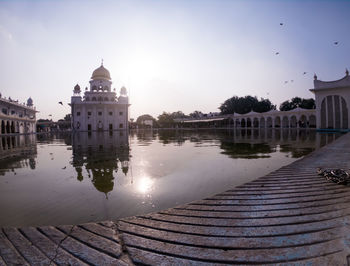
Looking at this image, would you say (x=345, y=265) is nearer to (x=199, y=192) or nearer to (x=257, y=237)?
(x=257, y=237)

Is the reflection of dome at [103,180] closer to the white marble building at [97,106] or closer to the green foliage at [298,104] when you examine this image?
the white marble building at [97,106]

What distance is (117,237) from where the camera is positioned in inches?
86.1

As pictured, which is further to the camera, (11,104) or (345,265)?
(11,104)

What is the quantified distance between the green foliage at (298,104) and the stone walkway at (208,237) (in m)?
60.9

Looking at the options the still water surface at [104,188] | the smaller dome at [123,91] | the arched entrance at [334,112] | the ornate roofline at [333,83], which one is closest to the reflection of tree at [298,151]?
the still water surface at [104,188]

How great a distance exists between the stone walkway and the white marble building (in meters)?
46.1

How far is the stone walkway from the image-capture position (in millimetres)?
1766

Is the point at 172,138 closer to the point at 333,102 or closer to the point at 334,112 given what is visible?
the point at 334,112

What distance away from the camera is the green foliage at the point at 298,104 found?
54.8 meters

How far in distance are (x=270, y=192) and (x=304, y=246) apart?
5.46 feet

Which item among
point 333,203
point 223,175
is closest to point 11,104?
point 223,175

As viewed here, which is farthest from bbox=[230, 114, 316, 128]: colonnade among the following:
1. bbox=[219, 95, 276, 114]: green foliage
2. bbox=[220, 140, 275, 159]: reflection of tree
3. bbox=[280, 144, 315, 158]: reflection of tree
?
bbox=[220, 140, 275, 159]: reflection of tree

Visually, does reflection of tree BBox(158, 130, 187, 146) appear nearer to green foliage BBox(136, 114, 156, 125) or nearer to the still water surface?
the still water surface

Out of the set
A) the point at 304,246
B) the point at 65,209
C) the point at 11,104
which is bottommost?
the point at 65,209
